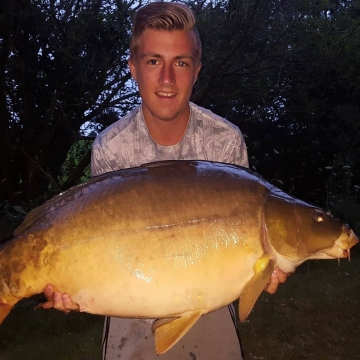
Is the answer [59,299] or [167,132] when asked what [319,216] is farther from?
[59,299]

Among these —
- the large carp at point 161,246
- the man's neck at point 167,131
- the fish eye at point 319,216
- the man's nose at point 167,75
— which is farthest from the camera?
the man's neck at point 167,131

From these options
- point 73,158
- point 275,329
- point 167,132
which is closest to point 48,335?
point 275,329

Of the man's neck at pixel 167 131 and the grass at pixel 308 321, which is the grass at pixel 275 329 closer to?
the grass at pixel 308 321

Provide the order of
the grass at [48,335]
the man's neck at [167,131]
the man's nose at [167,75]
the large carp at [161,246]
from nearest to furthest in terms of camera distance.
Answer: the large carp at [161,246] → the man's nose at [167,75] → the man's neck at [167,131] → the grass at [48,335]

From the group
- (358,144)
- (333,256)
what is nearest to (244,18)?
(358,144)

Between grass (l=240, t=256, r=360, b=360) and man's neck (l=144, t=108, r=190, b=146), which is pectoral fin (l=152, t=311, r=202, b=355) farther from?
grass (l=240, t=256, r=360, b=360)

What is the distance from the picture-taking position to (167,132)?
84.4 inches

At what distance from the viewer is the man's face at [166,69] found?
78.4 inches

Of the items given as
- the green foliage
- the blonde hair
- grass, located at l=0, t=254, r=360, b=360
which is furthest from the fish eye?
the green foliage

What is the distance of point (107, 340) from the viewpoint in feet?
6.63

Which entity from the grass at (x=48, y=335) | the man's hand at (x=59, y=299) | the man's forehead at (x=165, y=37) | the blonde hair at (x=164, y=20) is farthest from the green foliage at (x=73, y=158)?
the man's hand at (x=59, y=299)

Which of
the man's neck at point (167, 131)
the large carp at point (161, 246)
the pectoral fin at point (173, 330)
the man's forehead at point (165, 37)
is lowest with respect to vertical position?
the pectoral fin at point (173, 330)

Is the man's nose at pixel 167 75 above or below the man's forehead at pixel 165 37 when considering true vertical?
below

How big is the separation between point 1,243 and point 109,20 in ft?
16.4
